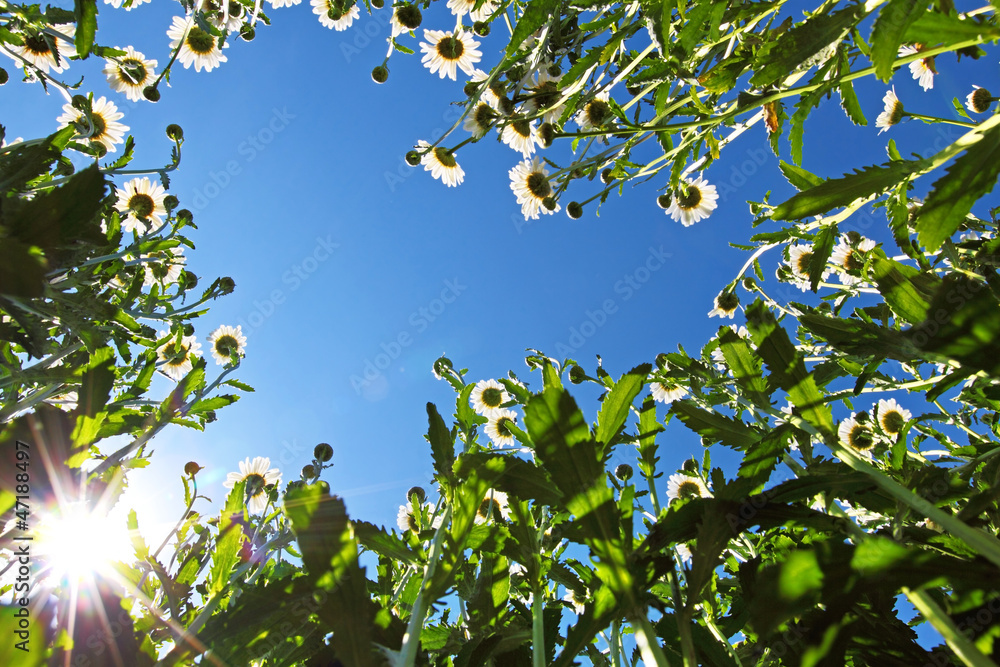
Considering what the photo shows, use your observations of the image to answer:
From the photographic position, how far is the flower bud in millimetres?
2250

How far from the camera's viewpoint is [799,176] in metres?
1.41

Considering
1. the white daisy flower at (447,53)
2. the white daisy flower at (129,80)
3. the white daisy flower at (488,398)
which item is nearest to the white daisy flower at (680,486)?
the white daisy flower at (488,398)

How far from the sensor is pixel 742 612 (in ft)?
3.43

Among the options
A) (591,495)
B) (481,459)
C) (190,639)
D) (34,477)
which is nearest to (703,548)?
(591,495)

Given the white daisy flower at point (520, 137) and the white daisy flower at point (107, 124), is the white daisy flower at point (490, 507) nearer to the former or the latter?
the white daisy flower at point (520, 137)

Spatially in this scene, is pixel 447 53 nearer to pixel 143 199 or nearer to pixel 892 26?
pixel 143 199

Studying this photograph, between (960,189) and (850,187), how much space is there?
184 mm

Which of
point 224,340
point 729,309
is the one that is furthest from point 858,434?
point 224,340

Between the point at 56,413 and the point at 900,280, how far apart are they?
1562 millimetres

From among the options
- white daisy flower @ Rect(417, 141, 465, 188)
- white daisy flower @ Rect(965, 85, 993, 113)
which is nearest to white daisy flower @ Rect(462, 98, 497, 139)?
white daisy flower @ Rect(417, 141, 465, 188)

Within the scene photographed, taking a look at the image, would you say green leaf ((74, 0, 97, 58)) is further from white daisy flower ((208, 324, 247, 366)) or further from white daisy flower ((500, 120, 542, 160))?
white daisy flower ((208, 324, 247, 366))

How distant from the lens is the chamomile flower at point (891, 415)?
347cm

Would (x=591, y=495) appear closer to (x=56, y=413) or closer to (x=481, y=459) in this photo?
(x=481, y=459)

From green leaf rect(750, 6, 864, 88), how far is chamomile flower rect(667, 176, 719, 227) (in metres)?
2.32
